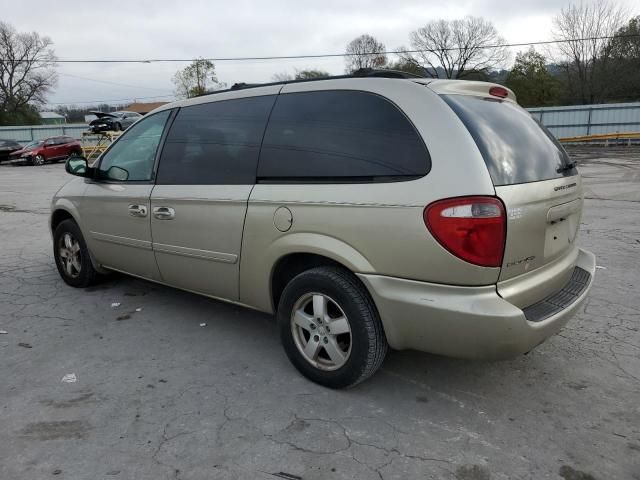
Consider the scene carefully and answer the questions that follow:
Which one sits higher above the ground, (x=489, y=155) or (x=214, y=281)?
(x=489, y=155)

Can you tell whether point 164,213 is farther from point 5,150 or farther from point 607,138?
point 607,138

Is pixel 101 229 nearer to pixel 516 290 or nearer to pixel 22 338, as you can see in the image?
pixel 22 338

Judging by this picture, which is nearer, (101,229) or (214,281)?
(214,281)

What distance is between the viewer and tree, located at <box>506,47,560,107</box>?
1678 inches

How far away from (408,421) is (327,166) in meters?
1.48

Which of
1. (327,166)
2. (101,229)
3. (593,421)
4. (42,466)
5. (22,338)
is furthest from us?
(101,229)

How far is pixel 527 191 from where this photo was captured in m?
2.58

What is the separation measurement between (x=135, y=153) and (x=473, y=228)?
3.00 metres

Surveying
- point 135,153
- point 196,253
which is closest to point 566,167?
point 196,253

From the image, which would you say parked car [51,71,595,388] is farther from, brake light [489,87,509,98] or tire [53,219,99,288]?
tire [53,219,99,288]

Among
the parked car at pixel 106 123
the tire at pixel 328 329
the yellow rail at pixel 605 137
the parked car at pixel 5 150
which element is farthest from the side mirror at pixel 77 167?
the yellow rail at pixel 605 137

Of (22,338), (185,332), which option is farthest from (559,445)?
(22,338)

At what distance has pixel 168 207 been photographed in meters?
3.71

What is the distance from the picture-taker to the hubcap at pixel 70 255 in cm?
496
